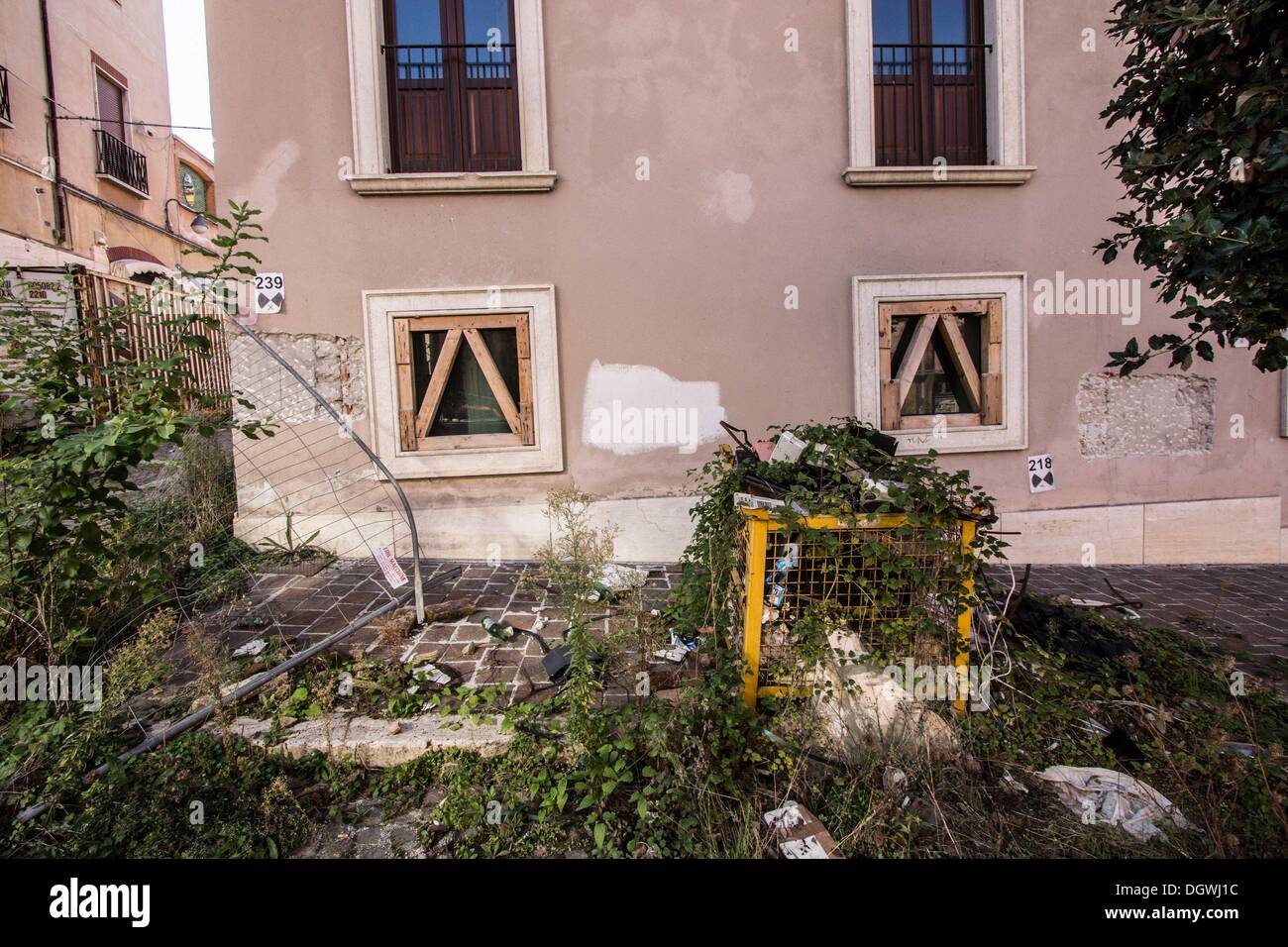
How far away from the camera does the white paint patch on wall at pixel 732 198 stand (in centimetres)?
590

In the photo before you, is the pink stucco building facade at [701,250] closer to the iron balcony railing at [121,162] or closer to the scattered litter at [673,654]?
the scattered litter at [673,654]

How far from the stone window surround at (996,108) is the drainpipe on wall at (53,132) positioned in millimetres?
12658

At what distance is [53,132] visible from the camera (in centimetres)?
1016

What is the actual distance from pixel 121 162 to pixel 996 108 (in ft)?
50.9

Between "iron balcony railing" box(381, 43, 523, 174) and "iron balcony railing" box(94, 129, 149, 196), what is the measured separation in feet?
31.2

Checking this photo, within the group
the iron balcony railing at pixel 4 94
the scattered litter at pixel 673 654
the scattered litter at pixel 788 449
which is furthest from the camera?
the iron balcony railing at pixel 4 94

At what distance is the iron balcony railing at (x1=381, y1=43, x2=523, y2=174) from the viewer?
5980mm

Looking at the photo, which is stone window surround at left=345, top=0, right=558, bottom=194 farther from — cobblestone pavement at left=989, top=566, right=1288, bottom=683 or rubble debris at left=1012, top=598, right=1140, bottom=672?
cobblestone pavement at left=989, top=566, right=1288, bottom=683

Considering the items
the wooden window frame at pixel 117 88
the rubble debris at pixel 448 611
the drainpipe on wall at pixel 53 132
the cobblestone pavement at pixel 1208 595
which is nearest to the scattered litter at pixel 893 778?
the cobblestone pavement at pixel 1208 595

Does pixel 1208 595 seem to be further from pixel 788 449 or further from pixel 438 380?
pixel 438 380

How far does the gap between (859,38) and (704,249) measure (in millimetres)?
2550

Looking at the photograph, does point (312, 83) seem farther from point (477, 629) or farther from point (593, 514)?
point (477, 629)

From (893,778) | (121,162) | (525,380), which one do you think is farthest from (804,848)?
(121,162)

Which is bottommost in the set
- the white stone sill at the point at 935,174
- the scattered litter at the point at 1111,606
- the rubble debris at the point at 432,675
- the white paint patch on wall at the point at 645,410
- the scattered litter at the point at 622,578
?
the scattered litter at the point at 1111,606
